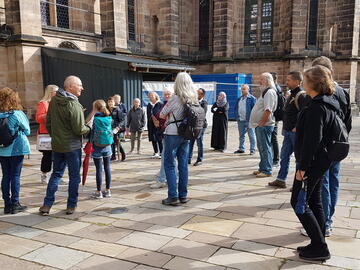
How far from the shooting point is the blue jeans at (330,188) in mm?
3666

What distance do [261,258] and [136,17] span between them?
65.1 ft

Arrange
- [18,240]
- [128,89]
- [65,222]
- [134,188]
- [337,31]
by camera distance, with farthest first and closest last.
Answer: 1. [337,31]
2. [128,89]
3. [134,188]
4. [65,222]
5. [18,240]

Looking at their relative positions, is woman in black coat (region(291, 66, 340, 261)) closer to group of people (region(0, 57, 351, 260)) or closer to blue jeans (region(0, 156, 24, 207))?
group of people (region(0, 57, 351, 260))

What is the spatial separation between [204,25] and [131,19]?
628 cm

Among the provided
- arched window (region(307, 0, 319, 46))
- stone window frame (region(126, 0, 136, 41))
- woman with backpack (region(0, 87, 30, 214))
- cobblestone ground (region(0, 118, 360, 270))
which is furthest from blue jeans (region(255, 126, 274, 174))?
arched window (region(307, 0, 319, 46))

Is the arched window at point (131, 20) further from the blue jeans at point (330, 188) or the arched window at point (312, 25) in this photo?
the blue jeans at point (330, 188)

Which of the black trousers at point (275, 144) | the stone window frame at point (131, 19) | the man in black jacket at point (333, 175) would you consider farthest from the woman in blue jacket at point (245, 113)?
the stone window frame at point (131, 19)

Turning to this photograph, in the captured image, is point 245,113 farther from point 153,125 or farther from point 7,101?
point 7,101

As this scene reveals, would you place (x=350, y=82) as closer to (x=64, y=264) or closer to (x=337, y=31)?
(x=337, y=31)

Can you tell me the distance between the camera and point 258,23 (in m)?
23.7

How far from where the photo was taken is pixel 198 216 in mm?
4621

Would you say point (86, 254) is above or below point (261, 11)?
below

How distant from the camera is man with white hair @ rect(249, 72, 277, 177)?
614 centimetres

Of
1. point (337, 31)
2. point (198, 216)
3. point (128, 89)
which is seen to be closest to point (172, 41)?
point (128, 89)
